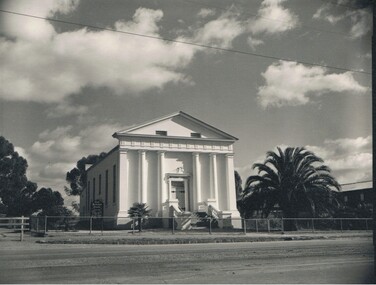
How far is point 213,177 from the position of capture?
37.3 metres

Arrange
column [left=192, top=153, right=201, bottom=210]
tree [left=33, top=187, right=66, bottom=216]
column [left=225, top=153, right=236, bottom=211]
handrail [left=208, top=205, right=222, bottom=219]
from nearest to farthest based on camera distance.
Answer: handrail [left=208, top=205, right=222, bottom=219] → column [left=192, top=153, right=201, bottom=210] → column [left=225, top=153, right=236, bottom=211] → tree [left=33, top=187, right=66, bottom=216]

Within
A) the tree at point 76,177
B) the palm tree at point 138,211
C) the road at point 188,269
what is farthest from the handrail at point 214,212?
the tree at point 76,177

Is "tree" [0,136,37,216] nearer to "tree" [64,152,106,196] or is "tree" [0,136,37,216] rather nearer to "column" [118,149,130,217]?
"tree" [64,152,106,196]

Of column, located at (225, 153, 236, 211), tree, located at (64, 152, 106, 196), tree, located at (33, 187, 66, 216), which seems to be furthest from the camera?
tree, located at (64, 152, 106, 196)

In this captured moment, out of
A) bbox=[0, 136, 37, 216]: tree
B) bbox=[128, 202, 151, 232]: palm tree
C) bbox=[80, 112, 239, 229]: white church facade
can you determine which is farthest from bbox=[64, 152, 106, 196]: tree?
bbox=[128, 202, 151, 232]: palm tree

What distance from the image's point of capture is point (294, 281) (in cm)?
797

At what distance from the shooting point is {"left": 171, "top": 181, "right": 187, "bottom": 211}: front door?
119 feet

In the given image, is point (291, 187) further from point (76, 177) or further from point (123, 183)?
point (76, 177)

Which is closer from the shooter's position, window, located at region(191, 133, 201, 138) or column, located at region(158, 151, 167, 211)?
column, located at region(158, 151, 167, 211)

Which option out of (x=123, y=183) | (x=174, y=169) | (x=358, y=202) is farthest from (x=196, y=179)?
(x=358, y=202)

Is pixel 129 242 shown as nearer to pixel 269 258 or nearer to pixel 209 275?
pixel 269 258

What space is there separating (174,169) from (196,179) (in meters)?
2.13

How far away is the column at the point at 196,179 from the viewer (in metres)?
36.3

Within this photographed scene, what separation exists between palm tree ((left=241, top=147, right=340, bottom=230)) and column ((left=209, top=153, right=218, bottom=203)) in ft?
11.7
